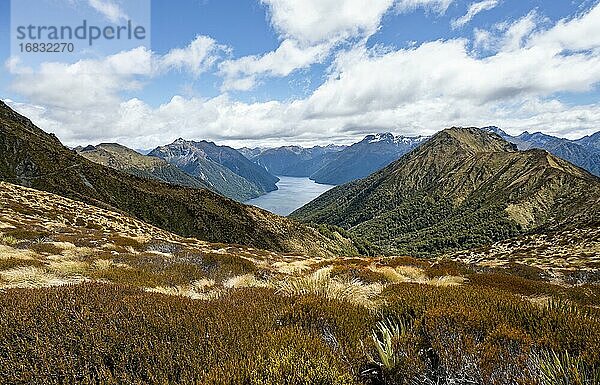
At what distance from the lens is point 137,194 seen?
11075cm

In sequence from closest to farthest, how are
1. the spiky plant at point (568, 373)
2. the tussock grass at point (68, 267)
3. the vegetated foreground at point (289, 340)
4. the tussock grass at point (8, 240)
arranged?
the spiky plant at point (568, 373) → the vegetated foreground at point (289, 340) → the tussock grass at point (68, 267) → the tussock grass at point (8, 240)

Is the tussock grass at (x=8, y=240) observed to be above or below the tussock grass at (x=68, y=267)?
above

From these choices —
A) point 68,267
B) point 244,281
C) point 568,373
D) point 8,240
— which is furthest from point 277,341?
point 8,240

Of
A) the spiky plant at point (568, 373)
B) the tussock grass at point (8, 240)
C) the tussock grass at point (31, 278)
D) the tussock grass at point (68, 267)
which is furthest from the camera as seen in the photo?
the tussock grass at point (8, 240)

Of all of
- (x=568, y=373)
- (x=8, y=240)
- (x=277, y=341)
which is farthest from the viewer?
(x=8, y=240)

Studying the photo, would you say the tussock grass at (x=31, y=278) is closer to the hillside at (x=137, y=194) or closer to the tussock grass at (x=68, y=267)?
the tussock grass at (x=68, y=267)

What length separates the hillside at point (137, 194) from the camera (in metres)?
97.0

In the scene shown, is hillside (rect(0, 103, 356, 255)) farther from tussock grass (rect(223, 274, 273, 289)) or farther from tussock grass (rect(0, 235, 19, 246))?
tussock grass (rect(223, 274, 273, 289))

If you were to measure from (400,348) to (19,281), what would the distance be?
11.5m

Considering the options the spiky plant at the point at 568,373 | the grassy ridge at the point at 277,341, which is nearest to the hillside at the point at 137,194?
the grassy ridge at the point at 277,341

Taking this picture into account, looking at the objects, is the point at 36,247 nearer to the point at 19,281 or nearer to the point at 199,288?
the point at 19,281

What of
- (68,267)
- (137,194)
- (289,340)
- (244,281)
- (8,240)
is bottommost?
(244,281)

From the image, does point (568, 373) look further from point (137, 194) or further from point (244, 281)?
point (137, 194)

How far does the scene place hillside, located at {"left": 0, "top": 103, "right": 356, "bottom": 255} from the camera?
97.0m
